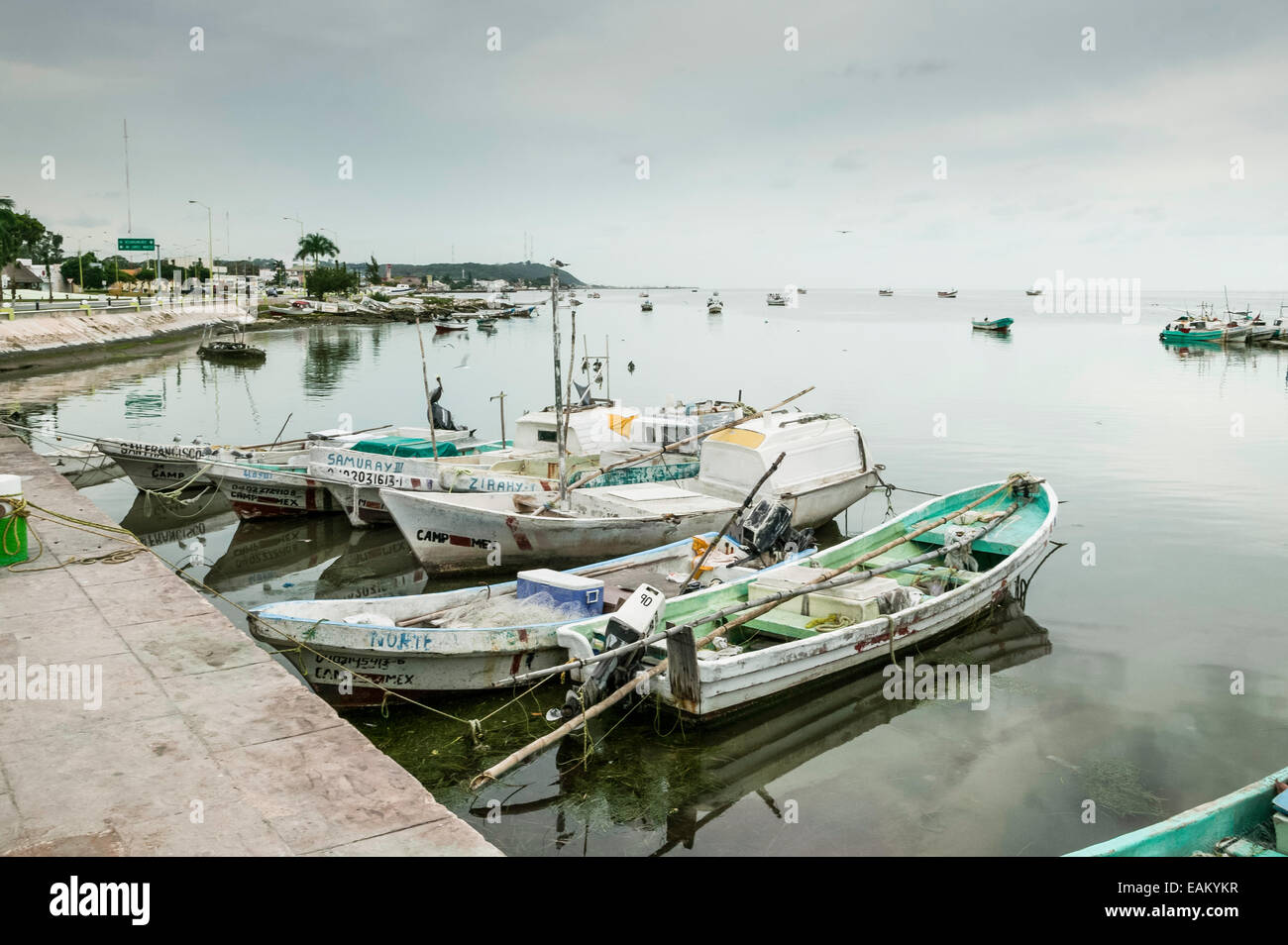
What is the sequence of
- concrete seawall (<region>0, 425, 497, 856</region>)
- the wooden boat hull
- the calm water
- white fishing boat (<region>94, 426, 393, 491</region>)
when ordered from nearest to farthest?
concrete seawall (<region>0, 425, 497, 856</region>)
the calm water
the wooden boat hull
white fishing boat (<region>94, 426, 393, 491</region>)

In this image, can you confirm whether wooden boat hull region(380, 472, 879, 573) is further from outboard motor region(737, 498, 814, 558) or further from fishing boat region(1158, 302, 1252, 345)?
fishing boat region(1158, 302, 1252, 345)

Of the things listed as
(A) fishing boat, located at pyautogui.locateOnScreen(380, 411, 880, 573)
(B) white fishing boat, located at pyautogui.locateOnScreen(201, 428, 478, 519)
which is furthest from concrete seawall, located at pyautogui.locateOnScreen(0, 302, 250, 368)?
(A) fishing boat, located at pyautogui.locateOnScreen(380, 411, 880, 573)

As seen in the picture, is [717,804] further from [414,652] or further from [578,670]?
[414,652]

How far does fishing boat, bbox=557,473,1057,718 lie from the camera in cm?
1011

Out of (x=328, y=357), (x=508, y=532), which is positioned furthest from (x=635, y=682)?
(x=328, y=357)

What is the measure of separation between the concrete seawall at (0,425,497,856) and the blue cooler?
3.79 m

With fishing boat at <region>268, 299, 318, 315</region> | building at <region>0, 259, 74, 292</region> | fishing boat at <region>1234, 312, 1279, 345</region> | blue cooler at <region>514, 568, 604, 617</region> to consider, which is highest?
building at <region>0, 259, 74, 292</region>

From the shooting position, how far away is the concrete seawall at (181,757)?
18.1 ft

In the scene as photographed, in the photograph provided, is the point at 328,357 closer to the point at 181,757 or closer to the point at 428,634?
the point at 428,634

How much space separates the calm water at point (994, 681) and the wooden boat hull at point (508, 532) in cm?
153

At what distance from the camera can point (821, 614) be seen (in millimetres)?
11992

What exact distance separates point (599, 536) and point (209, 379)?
42097mm
